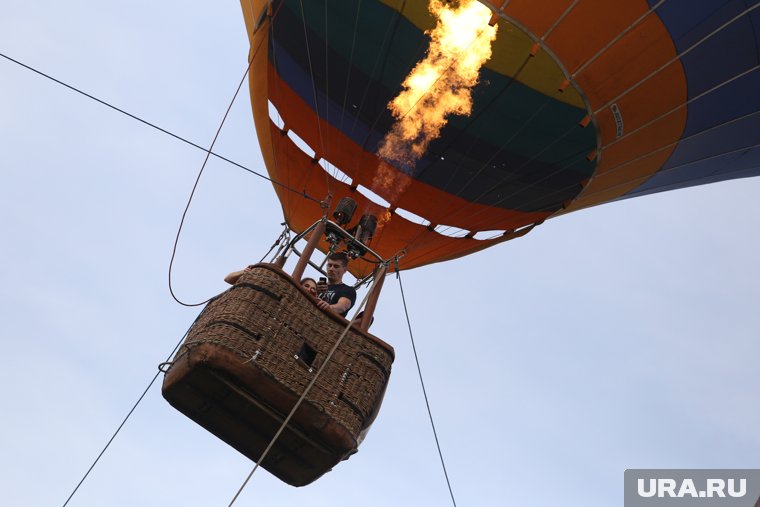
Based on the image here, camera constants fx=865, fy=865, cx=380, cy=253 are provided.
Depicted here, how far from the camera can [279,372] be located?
15.8 feet

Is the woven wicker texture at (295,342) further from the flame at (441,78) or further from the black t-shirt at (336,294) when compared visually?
the flame at (441,78)

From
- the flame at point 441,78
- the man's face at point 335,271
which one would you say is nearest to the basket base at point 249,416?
the man's face at point 335,271

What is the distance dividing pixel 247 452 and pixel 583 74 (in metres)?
3.58

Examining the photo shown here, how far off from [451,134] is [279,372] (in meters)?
3.01

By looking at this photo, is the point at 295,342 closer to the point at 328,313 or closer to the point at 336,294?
the point at 328,313

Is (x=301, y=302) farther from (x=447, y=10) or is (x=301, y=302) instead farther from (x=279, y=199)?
(x=279, y=199)

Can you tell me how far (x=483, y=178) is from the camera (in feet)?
24.6

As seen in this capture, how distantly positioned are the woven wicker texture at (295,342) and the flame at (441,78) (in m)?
2.38

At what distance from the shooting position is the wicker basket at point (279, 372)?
15.7 feet

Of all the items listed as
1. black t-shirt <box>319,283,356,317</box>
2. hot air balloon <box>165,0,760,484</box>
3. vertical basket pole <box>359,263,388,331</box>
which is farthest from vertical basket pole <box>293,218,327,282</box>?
vertical basket pole <box>359,263,388,331</box>

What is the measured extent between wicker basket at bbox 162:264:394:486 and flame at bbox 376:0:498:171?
7.78ft

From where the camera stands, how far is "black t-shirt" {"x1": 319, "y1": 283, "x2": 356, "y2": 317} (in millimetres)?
5570

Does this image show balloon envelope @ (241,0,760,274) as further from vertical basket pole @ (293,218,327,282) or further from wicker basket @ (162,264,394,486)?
wicker basket @ (162,264,394,486)

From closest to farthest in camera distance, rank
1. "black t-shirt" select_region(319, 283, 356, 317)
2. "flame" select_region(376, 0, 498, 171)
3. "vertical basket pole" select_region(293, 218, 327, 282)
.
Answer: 1. "vertical basket pole" select_region(293, 218, 327, 282)
2. "black t-shirt" select_region(319, 283, 356, 317)
3. "flame" select_region(376, 0, 498, 171)
